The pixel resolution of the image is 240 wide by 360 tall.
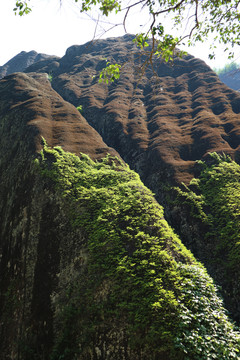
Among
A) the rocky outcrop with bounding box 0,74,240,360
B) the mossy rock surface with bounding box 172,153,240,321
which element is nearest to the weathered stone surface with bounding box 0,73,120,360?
the rocky outcrop with bounding box 0,74,240,360

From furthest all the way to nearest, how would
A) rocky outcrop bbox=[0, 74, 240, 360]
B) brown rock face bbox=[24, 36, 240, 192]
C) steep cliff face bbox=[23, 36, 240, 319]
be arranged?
brown rock face bbox=[24, 36, 240, 192] < steep cliff face bbox=[23, 36, 240, 319] < rocky outcrop bbox=[0, 74, 240, 360]

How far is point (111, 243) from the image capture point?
12.4 meters

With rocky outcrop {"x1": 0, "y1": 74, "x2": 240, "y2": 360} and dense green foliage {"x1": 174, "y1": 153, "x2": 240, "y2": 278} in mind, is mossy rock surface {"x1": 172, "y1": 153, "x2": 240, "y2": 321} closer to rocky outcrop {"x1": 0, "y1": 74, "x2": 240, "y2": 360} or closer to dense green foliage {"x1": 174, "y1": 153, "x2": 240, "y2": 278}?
dense green foliage {"x1": 174, "y1": 153, "x2": 240, "y2": 278}

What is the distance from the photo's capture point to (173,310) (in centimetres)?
928

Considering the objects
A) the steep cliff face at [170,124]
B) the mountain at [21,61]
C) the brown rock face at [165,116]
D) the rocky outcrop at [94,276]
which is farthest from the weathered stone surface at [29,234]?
the mountain at [21,61]

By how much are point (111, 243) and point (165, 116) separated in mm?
34551

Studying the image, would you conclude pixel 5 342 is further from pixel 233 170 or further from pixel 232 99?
pixel 232 99

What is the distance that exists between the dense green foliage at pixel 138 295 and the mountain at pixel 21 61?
131m

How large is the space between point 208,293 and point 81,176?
449 inches

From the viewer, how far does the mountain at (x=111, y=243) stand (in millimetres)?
9078

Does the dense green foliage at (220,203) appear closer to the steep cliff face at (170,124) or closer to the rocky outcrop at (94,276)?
the steep cliff face at (170,124)

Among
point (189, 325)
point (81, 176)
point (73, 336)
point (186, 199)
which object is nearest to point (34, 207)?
point (81, 176)

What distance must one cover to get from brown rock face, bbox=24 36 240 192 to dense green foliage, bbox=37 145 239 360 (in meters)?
9.46

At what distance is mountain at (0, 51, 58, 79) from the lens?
119688 mm
